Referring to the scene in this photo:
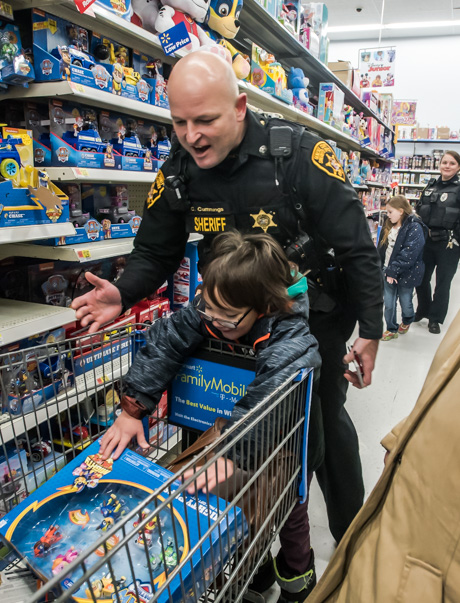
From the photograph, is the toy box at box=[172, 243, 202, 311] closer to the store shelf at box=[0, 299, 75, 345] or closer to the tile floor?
the store shelf at box=[0, 299, 75, 345]

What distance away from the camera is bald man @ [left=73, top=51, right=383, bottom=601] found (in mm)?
1307

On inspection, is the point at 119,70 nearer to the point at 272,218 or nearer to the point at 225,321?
the point at 272,218

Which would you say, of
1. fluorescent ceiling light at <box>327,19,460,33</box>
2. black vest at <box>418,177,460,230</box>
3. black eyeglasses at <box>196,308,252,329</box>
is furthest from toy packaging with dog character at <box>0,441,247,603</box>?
fluorescent ceiling light at <box>327,19,460,33</box>

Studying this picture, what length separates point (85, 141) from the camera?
6.40ft

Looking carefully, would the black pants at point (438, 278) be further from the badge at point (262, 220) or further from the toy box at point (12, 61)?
the toy box at point (12, 61)

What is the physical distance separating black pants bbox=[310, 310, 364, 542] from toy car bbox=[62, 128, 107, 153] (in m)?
1.20

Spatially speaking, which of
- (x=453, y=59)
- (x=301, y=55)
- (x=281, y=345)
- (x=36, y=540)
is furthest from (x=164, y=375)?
(x=453, y=59)

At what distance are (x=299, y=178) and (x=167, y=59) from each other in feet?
5.33

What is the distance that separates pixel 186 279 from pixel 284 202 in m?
1.45

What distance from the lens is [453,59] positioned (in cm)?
1112

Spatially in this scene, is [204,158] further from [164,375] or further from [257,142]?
[164,375]

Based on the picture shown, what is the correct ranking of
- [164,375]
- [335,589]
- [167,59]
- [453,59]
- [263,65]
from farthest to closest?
[453,59] → [263,65] → [167,59] → [164,375] → [335,589]

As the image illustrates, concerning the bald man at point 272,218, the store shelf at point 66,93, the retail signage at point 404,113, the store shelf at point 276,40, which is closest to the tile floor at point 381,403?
the bald man at point 272,218

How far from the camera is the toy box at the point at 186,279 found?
2.79m
